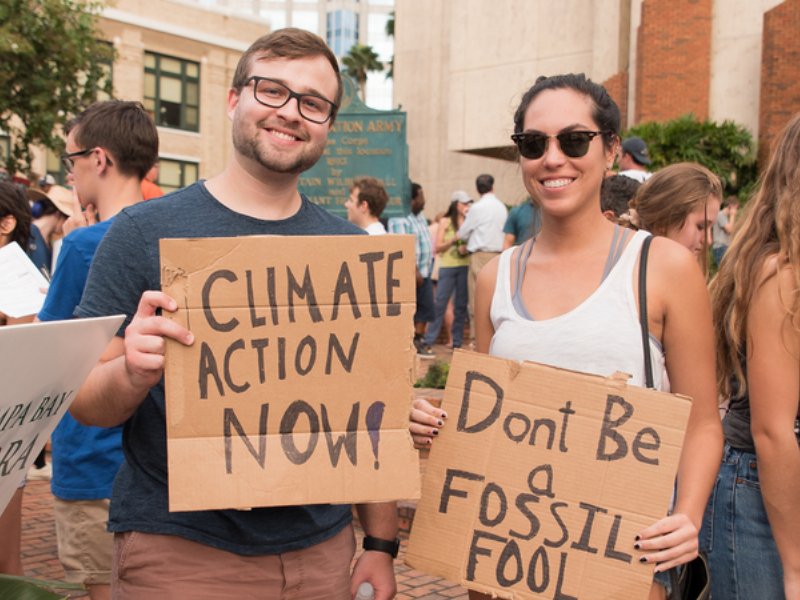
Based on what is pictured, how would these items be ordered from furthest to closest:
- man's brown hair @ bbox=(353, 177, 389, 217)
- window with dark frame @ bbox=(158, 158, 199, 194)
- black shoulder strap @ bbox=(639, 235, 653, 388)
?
1. window with dark frame @ bbox=(158, 158, 199, 194)
2. man's brown hair @ bbox=(353, 177, 389, 217)
3. black shoulder strap @ bbox=(639, 235, 653, 388)

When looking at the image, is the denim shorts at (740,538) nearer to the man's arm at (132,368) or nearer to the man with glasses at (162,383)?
the man with glasses at (162,383)

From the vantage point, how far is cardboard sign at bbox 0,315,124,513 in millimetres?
1350

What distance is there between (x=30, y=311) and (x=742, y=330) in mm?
2831

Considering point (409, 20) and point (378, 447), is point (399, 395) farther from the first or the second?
point (409, 20)

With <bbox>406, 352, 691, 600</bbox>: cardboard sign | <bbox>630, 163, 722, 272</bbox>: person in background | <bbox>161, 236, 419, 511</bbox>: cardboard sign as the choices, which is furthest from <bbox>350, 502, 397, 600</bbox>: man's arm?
<bbox>630, 163, 722, 272</bbox>: person in background

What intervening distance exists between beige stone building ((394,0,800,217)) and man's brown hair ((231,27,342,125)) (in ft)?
31.9

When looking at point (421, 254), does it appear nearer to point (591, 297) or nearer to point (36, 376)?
point (591, 297)

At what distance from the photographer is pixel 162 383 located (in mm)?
2252

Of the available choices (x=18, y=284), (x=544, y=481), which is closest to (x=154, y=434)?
(x=544, y=481)

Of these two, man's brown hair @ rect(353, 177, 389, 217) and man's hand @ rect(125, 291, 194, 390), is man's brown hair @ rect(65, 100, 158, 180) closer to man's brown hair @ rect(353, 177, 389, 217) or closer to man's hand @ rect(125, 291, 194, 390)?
man's hand @ rect(125, 291, 194, 390)

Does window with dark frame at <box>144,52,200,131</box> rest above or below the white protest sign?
above

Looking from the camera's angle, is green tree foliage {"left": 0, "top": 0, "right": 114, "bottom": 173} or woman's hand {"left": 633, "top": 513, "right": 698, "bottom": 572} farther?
green tree foliage {"left": 0, "top": 0, "right": 114, "bottom": 173}

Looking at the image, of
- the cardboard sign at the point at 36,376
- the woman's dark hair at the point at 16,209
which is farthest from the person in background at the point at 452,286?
the cardboard sign at the point at 36,376

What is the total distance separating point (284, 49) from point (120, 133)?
1422 millimetres
